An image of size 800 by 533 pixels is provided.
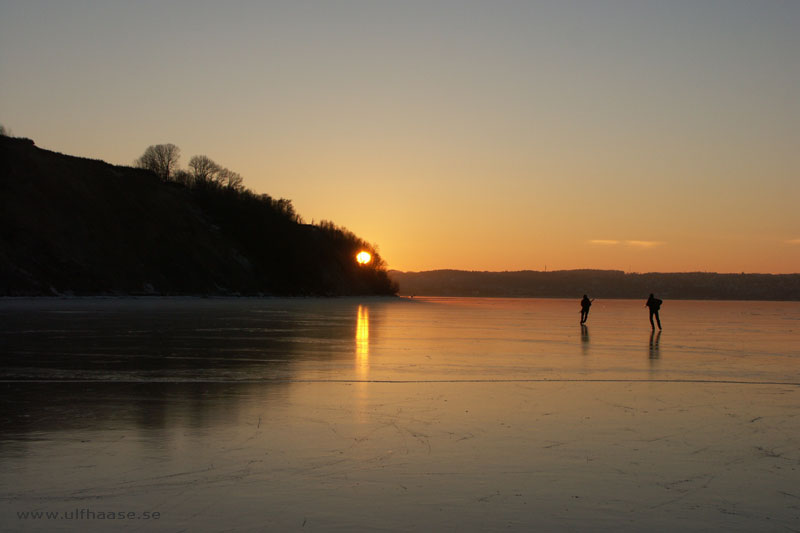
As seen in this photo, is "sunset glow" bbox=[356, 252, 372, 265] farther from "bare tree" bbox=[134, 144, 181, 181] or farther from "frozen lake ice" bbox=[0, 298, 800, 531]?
"frozen lake ice" bbox=[0, 298, 800, 531]

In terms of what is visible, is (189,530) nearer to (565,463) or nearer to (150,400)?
(565,463)

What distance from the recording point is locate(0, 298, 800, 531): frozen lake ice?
16.2 feet

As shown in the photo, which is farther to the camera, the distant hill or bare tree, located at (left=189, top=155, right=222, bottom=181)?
bare tree, located at (left=189, top=155, right=222, bottom=181)

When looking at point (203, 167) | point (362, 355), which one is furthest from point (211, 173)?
point (362, 355)

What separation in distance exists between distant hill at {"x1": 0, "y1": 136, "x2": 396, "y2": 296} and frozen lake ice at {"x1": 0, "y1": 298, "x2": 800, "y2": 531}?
5468cm

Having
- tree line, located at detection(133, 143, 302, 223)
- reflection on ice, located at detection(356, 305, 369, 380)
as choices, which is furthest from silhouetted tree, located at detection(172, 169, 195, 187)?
reflection on ice, located at detection(356, 305, 369, 380)

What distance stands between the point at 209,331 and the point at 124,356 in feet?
29.8

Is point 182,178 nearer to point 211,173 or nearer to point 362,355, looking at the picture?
point 211,173

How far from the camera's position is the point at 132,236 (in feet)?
275

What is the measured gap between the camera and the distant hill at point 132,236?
6744cm

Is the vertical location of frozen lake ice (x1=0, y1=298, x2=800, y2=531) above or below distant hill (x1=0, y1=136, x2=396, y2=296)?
below

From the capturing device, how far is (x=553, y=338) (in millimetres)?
23672

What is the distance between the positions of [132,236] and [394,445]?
83.1m

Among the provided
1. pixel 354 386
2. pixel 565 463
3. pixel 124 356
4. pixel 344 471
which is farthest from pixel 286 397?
pixel 124 356
